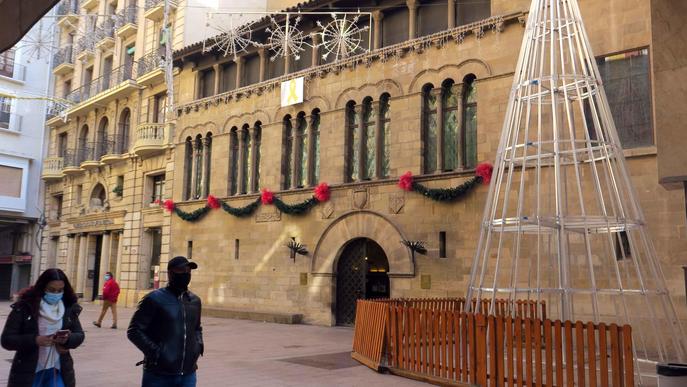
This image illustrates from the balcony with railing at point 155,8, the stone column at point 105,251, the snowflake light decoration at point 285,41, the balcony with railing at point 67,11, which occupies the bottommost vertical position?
the stone column at point 105,251

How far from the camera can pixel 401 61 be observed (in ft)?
60.9

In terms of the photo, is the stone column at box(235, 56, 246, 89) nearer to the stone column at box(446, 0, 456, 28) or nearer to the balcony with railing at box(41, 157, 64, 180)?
the stone column at box(446, 0, 456, 28)

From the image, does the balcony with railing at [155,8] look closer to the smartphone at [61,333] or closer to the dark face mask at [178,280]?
the dark face mask at [178,280]

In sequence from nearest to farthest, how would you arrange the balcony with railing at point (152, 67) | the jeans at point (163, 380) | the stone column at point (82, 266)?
1. the jeans at point (163, 380)
2. the balcony with railing at point (152, 67)
3. the stone column at point (82, 266)

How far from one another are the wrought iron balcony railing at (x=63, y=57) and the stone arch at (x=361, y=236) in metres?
25.4

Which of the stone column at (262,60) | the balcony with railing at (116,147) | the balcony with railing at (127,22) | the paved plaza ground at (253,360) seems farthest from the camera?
the balcony with railing at (127,22)

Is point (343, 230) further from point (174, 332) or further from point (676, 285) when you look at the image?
point (174, 332)

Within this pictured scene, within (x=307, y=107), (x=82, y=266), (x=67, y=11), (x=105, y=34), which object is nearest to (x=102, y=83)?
(x=105, y=34)

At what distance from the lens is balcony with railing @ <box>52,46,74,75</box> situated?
36.9 meters

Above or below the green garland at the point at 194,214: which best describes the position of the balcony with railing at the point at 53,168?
above

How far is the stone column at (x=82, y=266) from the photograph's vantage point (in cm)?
3184

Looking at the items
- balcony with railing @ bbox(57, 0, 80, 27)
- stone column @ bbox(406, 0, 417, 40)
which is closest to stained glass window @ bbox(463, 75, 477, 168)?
stone column @ bbox(406, 0, 417, 40)

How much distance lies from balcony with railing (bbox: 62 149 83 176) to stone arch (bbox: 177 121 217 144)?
1047 centimetres

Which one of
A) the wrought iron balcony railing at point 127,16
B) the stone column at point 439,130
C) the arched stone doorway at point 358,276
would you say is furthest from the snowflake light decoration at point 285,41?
the wrought iron balcony railing at point 127,16
